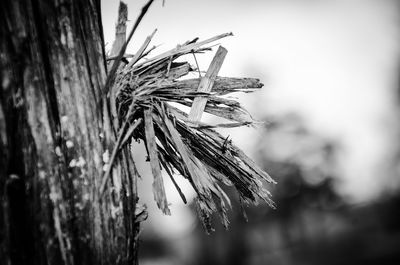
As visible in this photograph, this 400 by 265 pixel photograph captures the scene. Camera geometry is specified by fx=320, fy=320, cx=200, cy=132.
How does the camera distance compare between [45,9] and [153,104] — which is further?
[153,104]

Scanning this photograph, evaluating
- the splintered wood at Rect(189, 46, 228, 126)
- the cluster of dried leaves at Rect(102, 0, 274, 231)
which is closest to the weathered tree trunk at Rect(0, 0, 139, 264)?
the cluster of dried leaves at Rect(102, 0, 274, 231)

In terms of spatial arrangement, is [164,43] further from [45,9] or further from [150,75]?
[45,9]

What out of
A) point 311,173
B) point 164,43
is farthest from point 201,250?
point 164,43

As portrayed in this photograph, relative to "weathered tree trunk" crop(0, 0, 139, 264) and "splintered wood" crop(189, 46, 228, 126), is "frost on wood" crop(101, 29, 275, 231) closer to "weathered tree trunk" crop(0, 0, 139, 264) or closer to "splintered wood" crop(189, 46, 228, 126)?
"splintered wood" crop(189, 46, 228, 126)

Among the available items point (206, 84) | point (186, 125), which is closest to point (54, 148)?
point (186, 125)

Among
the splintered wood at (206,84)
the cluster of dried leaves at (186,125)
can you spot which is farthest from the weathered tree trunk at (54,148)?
the splintered wood at (206,84)

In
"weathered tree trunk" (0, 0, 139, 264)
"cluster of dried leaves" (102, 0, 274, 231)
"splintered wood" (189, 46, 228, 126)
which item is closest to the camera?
"weathered tree trunk" (0, 0, 139, 264)

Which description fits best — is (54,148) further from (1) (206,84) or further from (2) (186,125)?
(1) (206,84)
